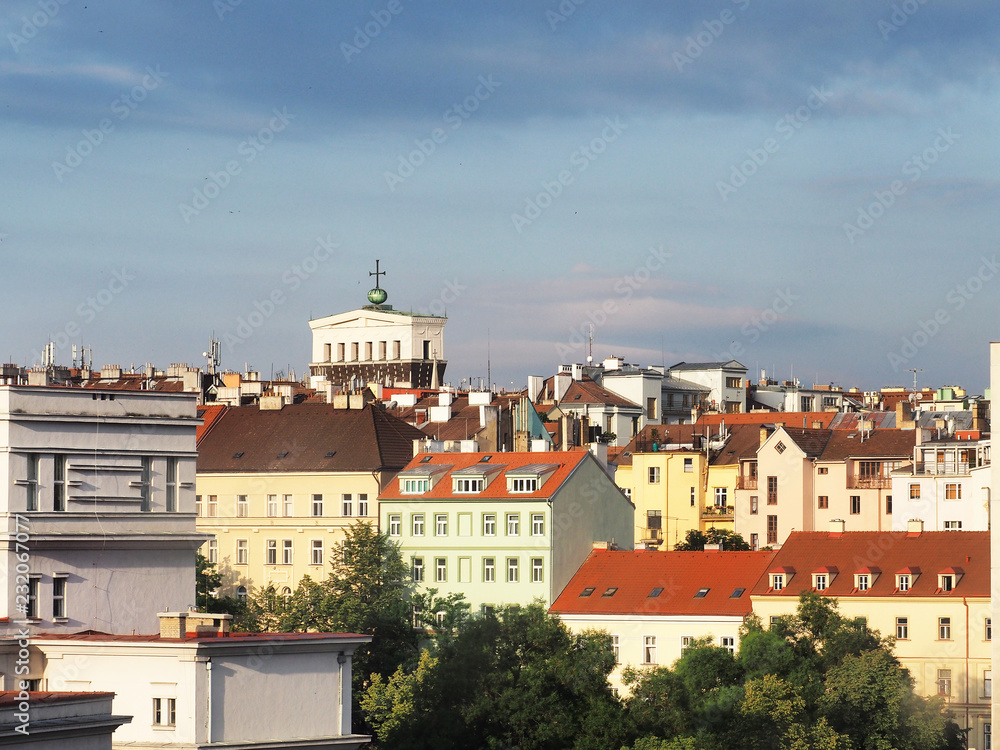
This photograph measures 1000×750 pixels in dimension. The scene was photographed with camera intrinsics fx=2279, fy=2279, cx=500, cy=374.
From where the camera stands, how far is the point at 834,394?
168875mm

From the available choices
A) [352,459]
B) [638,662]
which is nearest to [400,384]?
[352,459]

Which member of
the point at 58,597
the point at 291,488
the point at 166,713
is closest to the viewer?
the point at 166,713

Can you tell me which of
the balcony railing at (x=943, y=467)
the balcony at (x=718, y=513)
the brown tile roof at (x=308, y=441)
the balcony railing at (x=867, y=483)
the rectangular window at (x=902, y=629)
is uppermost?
the brown tile roof at (x=308, y=441)

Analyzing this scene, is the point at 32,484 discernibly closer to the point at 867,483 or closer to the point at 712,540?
the point at 712,540

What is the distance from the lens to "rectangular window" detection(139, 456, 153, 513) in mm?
60094

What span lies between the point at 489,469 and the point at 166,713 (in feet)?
141

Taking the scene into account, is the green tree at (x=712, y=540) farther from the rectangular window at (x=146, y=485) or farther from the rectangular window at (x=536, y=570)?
the rectangular window at (x=146, y=485)

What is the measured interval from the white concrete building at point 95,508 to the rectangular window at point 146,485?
0.03 m

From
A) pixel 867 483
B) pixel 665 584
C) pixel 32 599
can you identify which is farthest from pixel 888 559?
pixel 32 599

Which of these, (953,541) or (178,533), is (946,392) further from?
(178,533)

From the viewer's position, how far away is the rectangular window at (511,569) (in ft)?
303

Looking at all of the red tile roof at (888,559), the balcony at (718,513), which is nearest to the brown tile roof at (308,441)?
the balcony at (718,513)

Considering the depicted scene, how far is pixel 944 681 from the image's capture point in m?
83.7

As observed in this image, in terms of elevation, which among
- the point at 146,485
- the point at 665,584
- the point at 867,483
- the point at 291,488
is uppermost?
the point at 867,483
